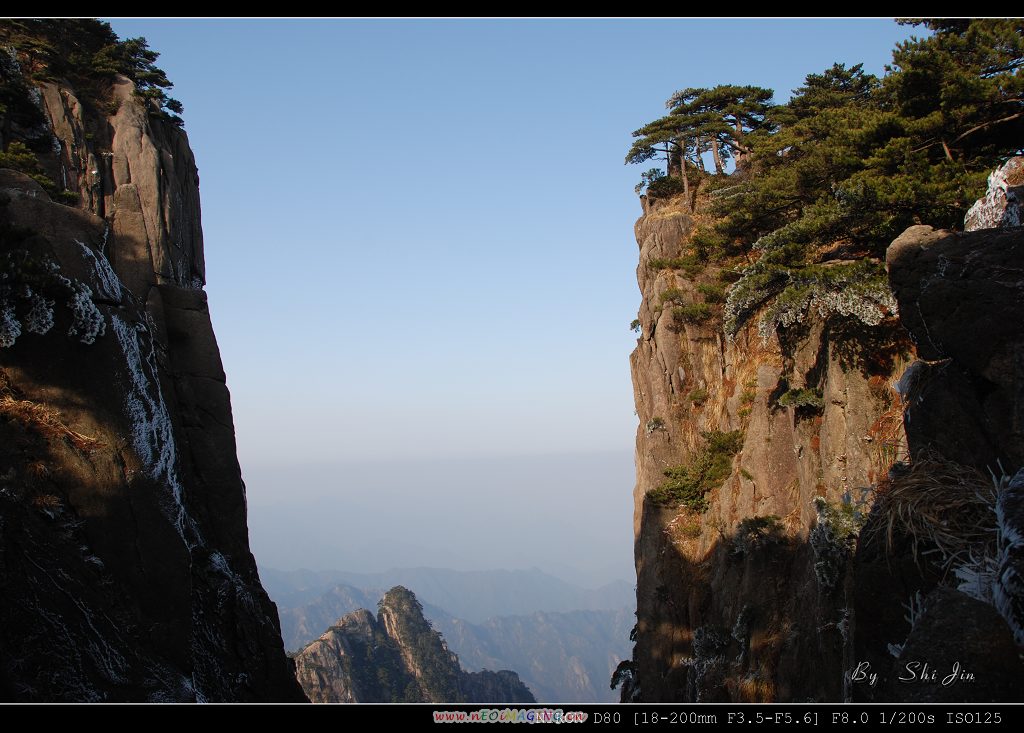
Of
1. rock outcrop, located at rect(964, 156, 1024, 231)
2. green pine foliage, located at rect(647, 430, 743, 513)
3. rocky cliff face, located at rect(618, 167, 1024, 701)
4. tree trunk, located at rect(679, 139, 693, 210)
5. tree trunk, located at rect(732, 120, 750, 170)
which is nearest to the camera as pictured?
rocky cliff face, located at rect(618, 167, 1024, 701)

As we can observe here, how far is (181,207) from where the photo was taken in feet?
99.9

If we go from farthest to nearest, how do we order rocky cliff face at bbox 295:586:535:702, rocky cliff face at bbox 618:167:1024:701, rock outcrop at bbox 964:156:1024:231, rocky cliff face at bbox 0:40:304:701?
rocky cliff face at bbox 295:586:535:702, rocky cliff face at bbox 0:40:304:701, rock outcrop at bbox 964:156:1024:231, rocky cliff face at bbox 618:167:1024:701

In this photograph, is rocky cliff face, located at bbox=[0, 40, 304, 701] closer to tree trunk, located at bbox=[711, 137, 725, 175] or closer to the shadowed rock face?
the shadowed rock face

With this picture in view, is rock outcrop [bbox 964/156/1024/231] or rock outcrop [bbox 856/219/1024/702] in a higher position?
rock outcrop [bbox 964/156/1024/231]

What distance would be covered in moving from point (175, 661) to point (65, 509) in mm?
3422

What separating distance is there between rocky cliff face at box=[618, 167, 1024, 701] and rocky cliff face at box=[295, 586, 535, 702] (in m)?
81.4

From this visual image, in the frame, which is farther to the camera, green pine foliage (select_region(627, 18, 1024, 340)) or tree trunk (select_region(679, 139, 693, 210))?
tree trunk (select_region(679, 139, 693, 210))

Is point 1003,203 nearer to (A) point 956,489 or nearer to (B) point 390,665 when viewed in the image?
(A) point 956,489

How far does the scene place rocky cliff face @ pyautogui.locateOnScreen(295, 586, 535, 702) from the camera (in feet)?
324

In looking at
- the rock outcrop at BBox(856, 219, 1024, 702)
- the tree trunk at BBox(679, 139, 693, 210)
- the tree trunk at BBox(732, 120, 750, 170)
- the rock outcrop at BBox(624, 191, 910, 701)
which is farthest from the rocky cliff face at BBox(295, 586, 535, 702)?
the rock outcrop at BBox(856, 219, 1024, 702)

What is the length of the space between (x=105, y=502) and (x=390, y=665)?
11553 centimetres

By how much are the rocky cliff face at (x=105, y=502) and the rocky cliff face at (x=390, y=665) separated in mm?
87428

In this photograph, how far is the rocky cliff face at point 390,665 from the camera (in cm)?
9875
